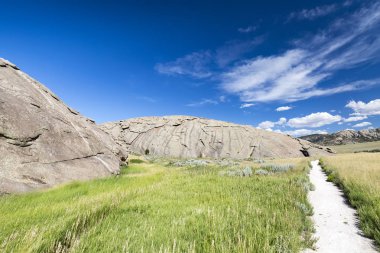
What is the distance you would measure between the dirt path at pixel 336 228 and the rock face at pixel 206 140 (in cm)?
6518

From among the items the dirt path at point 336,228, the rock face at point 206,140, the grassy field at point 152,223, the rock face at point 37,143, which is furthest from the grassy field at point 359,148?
the rock face at point 37,143

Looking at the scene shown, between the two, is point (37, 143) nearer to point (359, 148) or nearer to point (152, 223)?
point (152, 223)

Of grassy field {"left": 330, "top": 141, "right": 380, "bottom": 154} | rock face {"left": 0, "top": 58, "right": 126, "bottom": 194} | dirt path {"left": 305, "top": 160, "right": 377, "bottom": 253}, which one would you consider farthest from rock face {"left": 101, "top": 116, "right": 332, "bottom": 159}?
dirt path {"left": 305, "top": 160, "right": 377, "bottom": 253}

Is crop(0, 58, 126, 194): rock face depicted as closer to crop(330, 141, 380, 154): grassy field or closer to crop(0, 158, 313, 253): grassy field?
crop(0, 158, 313, 253): grassy field

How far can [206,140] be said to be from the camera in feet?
273

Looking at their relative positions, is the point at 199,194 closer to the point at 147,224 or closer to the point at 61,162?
the point at 147,224

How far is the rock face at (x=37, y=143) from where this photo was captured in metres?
11.6

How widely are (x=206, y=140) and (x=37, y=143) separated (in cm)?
7126

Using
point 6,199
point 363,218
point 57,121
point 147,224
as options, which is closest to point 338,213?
point 363,218

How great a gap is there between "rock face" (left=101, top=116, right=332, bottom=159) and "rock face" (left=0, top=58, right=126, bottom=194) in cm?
6152

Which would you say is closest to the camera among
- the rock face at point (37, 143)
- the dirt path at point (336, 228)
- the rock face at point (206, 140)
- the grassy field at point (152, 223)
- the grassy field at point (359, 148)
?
the grassy field at point (152, 223)

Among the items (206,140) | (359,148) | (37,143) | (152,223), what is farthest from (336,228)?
(359,148)

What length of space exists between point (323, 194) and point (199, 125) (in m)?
76.8

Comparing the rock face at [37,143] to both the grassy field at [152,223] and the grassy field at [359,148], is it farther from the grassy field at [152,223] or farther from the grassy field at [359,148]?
the grassy field at [359,148]
